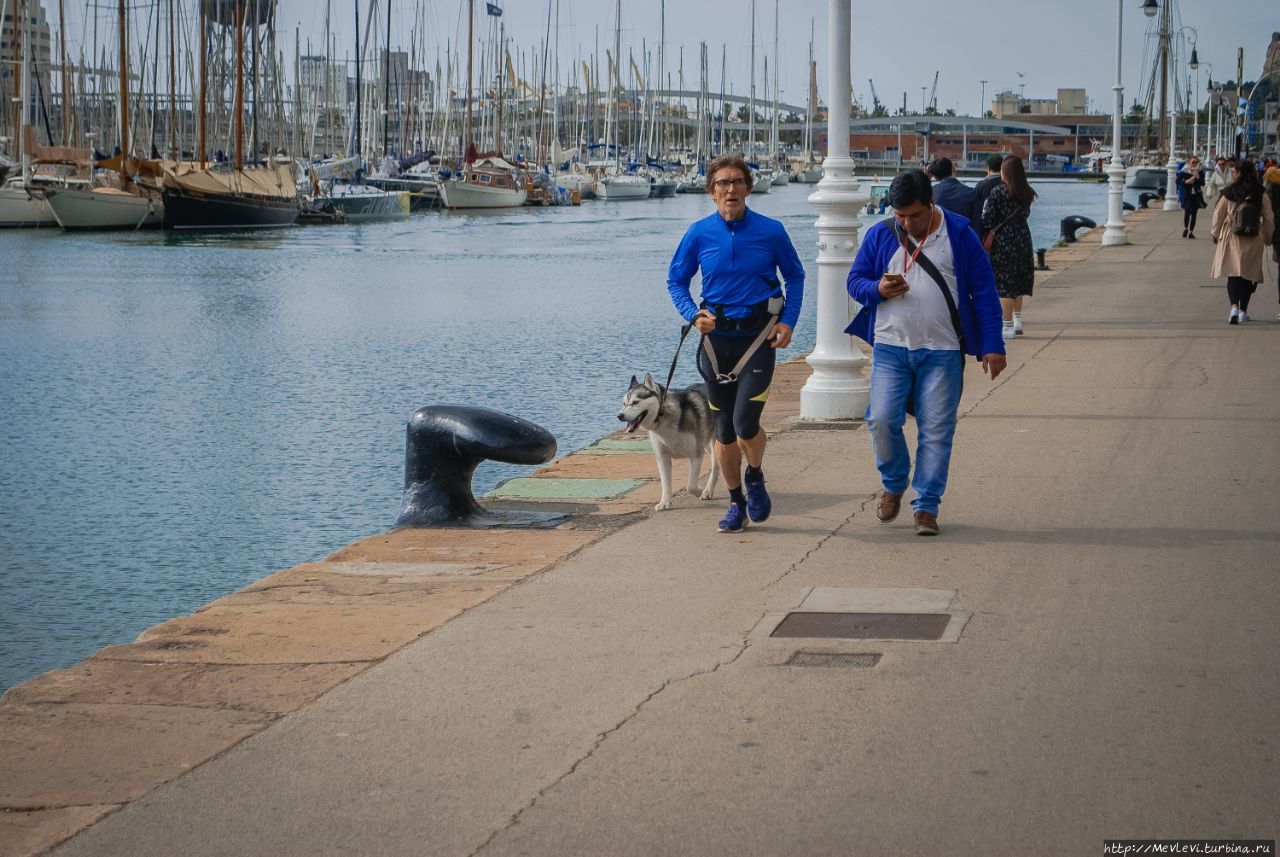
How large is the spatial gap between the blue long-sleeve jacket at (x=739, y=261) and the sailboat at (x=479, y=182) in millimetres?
83372

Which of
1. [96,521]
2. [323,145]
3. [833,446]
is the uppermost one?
[323,145]

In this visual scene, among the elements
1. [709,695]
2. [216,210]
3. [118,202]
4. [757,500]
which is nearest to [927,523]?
[757,500]

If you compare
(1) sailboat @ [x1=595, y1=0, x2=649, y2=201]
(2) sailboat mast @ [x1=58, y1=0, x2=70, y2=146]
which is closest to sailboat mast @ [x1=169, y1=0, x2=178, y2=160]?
(2) sailboat mast @ [x1=58, y1=0, x2=70, y2=146]

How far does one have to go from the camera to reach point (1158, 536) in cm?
783

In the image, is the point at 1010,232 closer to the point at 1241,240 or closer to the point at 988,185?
the point at 988,185

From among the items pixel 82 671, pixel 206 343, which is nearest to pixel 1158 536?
pixel 82 671

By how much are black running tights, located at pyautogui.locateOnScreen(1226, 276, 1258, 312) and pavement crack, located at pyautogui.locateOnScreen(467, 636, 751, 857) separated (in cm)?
1345

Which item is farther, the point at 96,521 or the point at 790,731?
the point at 96,521

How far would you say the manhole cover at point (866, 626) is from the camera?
20.2ft

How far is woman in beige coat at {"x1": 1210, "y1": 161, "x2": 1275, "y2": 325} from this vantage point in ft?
57.5

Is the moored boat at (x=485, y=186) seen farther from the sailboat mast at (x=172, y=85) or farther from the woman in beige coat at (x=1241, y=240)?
the woman in beige coat at (x=1241, y=240)

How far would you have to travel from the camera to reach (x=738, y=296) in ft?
26.6

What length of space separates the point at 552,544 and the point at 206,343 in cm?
2079

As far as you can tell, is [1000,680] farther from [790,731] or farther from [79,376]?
[79,376]
